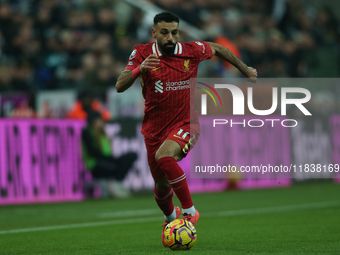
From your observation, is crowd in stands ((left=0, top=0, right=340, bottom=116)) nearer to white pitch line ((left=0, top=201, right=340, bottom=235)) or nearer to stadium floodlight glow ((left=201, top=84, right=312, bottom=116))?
stadium floodlight glow ((left=201, top=84, right=312, bottom=116))

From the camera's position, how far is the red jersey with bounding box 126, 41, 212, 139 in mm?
6270

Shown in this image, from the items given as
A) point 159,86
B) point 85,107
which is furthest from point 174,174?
point 85,107

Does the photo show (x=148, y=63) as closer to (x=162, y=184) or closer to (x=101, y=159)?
(x=162, y=184)

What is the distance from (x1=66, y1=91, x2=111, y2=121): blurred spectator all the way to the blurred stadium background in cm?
3

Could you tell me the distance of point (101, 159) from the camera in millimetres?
13062

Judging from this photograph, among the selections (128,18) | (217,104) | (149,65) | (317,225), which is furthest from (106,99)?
(149,65)

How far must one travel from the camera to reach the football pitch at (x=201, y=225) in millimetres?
6016

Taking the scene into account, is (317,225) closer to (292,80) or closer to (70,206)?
(70,206)

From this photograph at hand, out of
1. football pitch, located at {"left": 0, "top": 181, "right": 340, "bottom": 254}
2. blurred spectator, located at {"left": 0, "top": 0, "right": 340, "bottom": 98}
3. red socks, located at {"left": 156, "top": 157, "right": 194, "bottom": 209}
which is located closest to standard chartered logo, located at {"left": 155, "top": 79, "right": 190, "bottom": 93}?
red socks, located at {"left": 156, "top": 157, "right": 194, "bottom": 209}

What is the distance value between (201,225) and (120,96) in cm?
605

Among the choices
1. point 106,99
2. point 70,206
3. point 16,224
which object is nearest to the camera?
A: point 16,224

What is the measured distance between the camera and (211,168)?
49.9 feet

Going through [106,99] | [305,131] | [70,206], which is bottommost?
[70,206]

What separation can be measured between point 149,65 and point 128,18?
11865 millimetres
